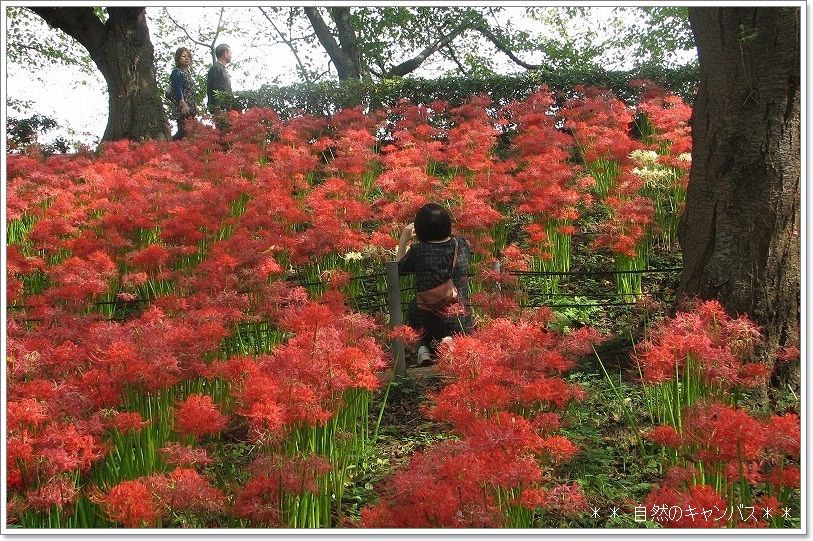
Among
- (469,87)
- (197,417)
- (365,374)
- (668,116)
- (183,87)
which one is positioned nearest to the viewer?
(197,417)

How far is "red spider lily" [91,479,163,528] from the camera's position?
230cm

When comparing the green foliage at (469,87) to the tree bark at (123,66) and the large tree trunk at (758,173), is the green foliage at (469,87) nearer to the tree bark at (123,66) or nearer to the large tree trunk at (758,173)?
the tree bark at (123,66)

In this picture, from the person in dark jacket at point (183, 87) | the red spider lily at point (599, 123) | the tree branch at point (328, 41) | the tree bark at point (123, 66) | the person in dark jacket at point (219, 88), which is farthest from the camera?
the tree branch at point (328, 41)

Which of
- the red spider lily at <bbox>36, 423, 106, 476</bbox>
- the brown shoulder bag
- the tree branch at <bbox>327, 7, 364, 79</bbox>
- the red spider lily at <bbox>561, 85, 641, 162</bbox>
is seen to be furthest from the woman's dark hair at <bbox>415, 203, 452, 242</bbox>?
the tree branch at <bbox>327, 7, 364, 79</bbox>

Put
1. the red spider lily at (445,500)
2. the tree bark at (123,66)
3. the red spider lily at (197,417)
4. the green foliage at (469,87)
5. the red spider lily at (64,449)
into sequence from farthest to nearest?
the tree bark at (123,66) → the green foliage at (469,87) → the red spider lily at (197,417) → the red spider lily at (64,449) → the red spider lily at (445,500)

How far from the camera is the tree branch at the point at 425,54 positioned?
15219 millimetres

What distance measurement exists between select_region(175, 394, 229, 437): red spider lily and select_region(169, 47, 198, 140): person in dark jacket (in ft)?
22.4

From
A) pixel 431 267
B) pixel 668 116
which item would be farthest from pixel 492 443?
pixel 668 116

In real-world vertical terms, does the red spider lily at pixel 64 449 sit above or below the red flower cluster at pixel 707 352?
below

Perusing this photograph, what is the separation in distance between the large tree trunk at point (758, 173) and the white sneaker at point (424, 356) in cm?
164

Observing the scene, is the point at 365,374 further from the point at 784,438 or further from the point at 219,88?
the point at 219,88

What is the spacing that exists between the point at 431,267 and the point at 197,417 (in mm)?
2091

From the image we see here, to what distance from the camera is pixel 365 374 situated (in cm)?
301

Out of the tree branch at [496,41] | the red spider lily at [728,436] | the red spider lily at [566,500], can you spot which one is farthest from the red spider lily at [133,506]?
the tree branch at [496,41]
